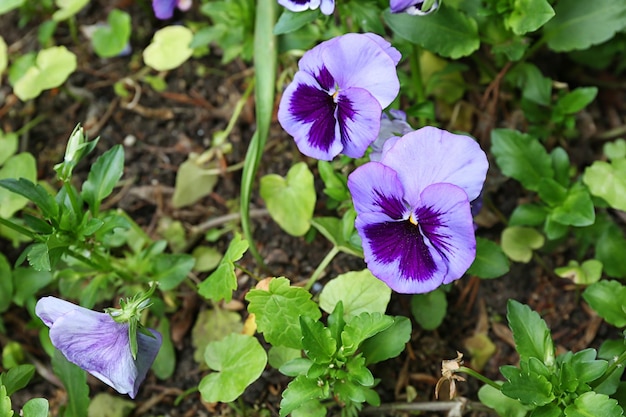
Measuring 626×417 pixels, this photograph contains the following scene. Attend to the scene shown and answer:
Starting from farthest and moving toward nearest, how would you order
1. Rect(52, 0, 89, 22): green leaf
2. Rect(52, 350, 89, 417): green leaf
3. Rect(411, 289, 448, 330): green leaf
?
Rect(52, 0, 89, 22): green leaf, Rect(411, 289, 448, 330): green leaf, Rect(52, 350, 89, 417): green leaf

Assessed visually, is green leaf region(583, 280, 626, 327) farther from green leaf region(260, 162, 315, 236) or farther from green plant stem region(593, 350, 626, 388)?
green leaf region(260, 162, 315, 236)

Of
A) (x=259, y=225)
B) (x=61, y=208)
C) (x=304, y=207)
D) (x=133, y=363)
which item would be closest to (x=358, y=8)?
(x=304, y=207)

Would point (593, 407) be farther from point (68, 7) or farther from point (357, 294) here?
point (68, 7)

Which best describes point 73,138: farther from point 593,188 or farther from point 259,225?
point 593,188

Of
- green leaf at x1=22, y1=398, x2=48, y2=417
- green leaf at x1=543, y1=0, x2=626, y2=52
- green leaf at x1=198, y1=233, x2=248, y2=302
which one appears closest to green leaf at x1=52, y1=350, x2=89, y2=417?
green leaf at x1=22, y1=398, x2=48, y2=417

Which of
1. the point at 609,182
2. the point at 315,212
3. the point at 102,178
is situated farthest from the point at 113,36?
the point at 609,182
